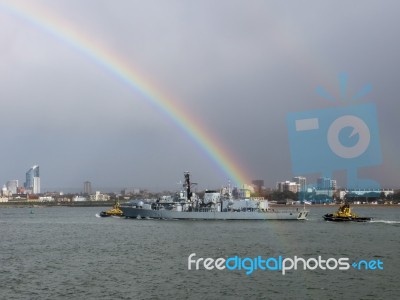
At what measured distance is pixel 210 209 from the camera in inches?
4434

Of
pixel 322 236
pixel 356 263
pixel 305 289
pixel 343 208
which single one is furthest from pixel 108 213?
pixel 305 289

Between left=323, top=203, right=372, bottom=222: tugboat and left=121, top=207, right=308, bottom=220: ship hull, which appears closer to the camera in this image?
left=323, top=203, right=372, bottom=222: tugboat

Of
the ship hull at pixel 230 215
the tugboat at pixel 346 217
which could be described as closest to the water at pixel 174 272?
the tugboat at pixel 346 217

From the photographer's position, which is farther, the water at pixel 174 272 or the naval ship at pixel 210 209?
the naval ship at pixel 210 209

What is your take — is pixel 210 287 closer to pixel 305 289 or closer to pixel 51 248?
pixel 305 289

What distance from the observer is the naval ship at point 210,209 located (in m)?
109

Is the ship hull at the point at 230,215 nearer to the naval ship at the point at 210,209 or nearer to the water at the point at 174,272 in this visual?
the naval ship at the point at 210,209

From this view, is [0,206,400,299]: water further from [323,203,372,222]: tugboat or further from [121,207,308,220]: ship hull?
[121,207,308,220]: ship hull

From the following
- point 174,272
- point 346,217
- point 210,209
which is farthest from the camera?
point 210,209

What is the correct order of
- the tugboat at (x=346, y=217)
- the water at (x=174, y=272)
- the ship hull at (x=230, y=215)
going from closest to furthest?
1. the water at (x=174, y=272)
2. the tugboat at (x=346, y=217)
3. the ship hull at (x=230, y=215)

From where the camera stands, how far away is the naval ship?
10925 centimetres

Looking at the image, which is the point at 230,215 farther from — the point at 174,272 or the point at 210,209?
the point at 174,272

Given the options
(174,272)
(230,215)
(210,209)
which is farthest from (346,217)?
(174,272)

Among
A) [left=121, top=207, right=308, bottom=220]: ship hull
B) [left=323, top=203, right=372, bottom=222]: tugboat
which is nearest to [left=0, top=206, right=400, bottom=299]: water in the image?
[left=323, top=203, right=372, bottom=222]: tugboat
